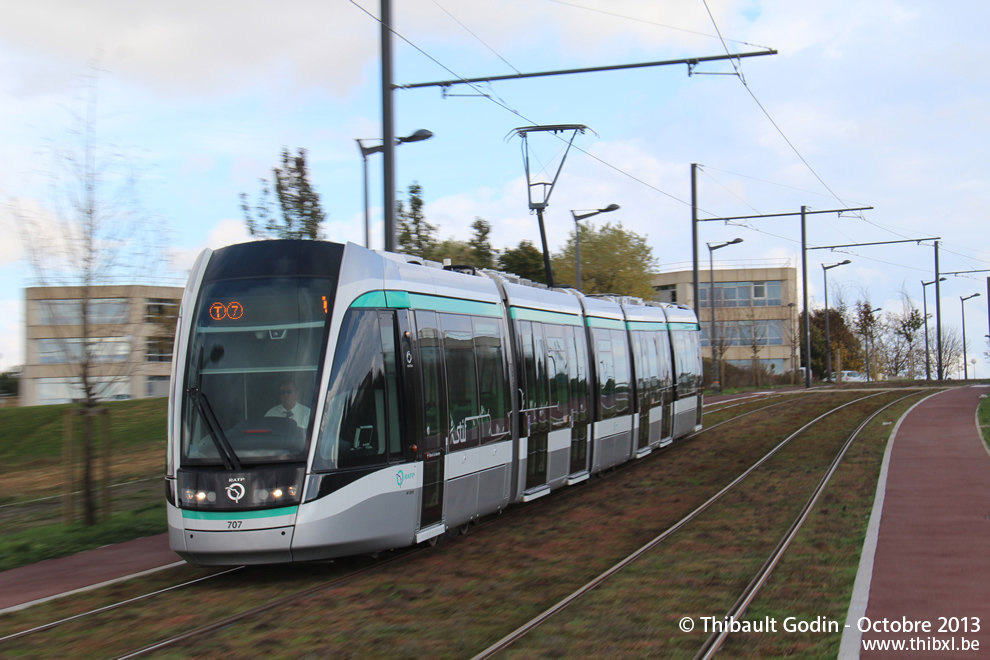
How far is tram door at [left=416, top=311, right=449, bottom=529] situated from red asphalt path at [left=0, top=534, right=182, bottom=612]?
2.90m

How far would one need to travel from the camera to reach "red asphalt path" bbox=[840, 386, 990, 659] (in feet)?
21.4

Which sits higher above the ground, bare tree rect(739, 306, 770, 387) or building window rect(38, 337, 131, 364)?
bare tree rect(739, 306, 770, 387)

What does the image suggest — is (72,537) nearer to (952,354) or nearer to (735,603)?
(735,603)

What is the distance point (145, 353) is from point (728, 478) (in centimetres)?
989

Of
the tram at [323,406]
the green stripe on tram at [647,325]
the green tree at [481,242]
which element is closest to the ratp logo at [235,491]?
the tram at [323,406]

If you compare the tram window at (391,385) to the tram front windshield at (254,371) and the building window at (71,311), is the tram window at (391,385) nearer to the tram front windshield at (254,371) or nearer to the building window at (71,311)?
the tram front windshield at (254,371)

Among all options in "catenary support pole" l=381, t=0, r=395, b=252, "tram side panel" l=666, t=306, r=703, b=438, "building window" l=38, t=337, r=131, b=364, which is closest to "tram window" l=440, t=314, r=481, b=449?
"catenary support pole" l=381, t=0, r=395, b=252

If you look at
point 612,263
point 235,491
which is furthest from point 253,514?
point 612,263

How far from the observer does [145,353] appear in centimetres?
1446

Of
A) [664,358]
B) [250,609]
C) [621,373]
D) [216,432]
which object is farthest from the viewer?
[664,358]

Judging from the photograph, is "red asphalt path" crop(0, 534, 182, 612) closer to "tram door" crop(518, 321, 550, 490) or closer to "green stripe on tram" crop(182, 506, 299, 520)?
"green stripe on tram" crop(182, 506, 299, 520)

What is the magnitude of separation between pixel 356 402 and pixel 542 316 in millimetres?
5230

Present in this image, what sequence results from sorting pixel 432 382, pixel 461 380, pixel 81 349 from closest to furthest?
pixel 432 382 → pixel 461 380 → pixel 81 349

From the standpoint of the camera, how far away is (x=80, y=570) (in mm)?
10016
